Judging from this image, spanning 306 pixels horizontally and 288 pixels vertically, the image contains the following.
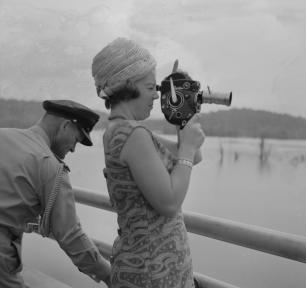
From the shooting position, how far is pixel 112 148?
4.05 ft

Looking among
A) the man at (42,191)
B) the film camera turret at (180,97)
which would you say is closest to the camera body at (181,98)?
the film camera turret at (180,97)

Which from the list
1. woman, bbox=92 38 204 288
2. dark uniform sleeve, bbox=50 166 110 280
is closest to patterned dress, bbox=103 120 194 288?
woman, bbox=92 38 204 288

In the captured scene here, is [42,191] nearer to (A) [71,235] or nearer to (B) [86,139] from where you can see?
(A) [71,235]

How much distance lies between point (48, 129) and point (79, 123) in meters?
0.10

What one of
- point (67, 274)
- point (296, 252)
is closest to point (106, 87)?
point (296, 252)

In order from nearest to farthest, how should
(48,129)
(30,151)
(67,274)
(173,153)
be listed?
(173,153)
(30,151)
(48,129)
(67,274)

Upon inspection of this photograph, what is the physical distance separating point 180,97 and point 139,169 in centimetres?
21

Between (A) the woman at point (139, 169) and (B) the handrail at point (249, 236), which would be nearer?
(A) the woman at point (139, 169)

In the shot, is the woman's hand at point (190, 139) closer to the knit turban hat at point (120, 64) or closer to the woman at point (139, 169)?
the woman at point (139, 169)

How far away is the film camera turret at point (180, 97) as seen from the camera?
125 cm

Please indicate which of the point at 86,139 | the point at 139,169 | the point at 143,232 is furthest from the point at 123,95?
the point at 86,139

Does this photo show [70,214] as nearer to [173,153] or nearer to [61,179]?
[61,179]

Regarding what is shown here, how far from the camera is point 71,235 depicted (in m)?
1.49

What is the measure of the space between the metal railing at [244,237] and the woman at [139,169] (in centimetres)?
33
